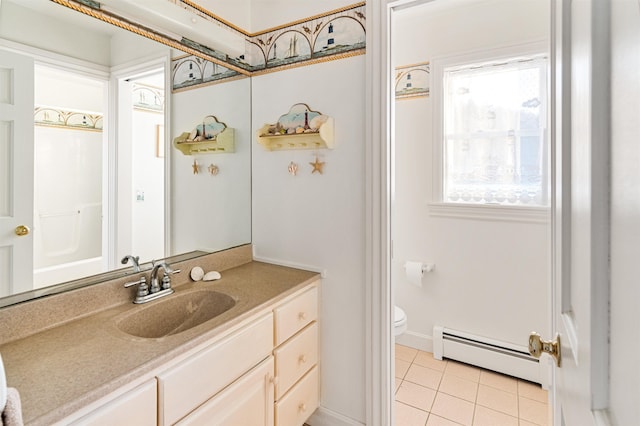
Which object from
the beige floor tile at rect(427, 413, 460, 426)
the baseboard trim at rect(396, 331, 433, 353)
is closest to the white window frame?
the baseboard trim at rect(396, 331, 433, 353)

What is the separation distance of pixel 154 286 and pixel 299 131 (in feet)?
3.27

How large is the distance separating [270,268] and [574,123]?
Result: 153 cm

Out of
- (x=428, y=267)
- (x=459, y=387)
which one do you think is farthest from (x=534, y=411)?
(x=428, y=267)

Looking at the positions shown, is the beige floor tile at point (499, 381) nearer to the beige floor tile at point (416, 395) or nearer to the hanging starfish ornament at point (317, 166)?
the beige floor tile at point (416, 395)

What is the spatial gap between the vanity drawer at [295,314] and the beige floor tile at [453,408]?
0.95 metres

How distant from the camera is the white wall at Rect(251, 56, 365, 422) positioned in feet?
5.39

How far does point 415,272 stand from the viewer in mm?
2471

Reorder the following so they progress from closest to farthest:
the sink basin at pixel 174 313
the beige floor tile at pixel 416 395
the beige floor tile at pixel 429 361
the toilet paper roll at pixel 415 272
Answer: the sink basin at pixel 174 313, the beige floor tile at pixel 416 395, the beige floor tile at pixel 429 361, the toilet paper roll at pixel 415 272

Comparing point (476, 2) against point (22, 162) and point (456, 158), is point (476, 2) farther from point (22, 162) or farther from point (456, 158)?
point (22, 162)

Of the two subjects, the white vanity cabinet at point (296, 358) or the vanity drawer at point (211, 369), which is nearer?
the vanity drawer at point (211, 369)

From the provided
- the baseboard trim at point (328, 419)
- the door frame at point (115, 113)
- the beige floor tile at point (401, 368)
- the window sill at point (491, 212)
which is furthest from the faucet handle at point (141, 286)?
the window sill at point (491, 212)

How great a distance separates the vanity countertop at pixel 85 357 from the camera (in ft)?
2.43

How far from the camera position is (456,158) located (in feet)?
7.95

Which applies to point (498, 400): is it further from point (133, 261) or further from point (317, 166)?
point (133, 261)
